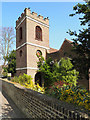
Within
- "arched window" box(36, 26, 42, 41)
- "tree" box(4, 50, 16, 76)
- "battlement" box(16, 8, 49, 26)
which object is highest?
"battlement" box(16, 8, 49, 26)

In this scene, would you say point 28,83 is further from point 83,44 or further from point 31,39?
point 83,44

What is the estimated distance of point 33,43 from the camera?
1542 centimetres

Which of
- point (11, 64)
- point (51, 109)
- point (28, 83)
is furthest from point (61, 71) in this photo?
point (11, 64)

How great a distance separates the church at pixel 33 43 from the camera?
47.9ft

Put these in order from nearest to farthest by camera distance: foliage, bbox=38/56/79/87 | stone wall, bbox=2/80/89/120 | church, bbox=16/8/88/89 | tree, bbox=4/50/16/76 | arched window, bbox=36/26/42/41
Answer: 1. stone wall, bbox=2/80/89/120
2. foliage, bbox=38/56/79/87
3. church, bbox=16/8/88/89
4. arched window, bbox=36/26/42/41
5. tree, bbox=4/50/16/76

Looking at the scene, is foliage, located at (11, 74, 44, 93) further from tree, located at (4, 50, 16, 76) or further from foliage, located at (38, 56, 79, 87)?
tree, located at (4, 50, 16, 76)

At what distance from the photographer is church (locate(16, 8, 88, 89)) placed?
575 inches

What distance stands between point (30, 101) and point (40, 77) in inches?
503

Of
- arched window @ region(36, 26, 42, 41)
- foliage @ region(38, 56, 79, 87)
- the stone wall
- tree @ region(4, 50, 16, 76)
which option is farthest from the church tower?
the stone wall

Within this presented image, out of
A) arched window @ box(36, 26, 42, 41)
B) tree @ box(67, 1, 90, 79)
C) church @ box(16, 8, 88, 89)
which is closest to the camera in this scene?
tree @ box(67, 1, 90, 79)

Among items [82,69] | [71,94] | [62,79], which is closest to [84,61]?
[82,69]

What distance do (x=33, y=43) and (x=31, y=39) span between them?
0.69m

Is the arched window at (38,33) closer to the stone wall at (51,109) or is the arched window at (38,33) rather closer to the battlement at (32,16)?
the battlement at (32,16)

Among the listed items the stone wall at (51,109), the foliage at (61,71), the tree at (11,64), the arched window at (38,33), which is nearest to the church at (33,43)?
the arched window at (38,33)
